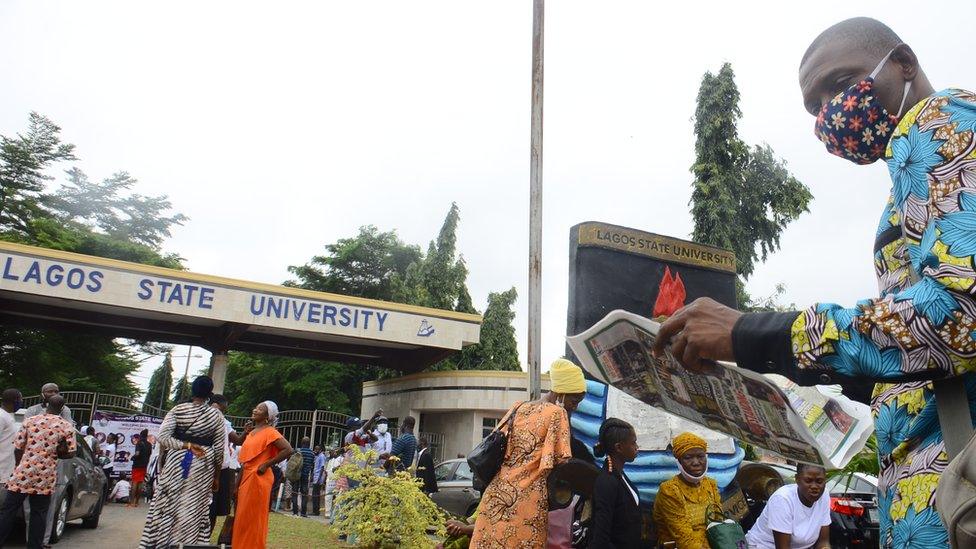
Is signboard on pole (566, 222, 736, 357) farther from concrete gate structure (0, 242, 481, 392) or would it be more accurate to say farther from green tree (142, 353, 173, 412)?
green tree (142, 353, 173, 412)

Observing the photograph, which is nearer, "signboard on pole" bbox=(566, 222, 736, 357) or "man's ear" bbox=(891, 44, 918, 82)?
"man's ear" bbox=(891, 44, 918, 82)

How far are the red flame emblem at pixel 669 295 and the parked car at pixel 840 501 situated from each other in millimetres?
1382

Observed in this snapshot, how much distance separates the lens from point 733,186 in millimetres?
19406

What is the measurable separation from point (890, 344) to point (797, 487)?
13.3ft

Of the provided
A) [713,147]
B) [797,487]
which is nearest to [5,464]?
[797,487]

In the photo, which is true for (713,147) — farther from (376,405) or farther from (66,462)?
(66,462)

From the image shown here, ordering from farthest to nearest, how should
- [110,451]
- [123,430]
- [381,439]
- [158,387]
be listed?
[158,387] < [123,430] < [110,451] < [381,439]

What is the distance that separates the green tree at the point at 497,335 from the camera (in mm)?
28406

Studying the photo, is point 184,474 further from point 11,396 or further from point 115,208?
point 115,208

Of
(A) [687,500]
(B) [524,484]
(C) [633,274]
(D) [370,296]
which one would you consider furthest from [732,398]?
(D) [370,296]

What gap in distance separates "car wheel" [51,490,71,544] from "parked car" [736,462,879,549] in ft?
25.0

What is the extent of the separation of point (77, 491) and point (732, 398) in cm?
944

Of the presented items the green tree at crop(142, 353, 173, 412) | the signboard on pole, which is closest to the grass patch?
the signboard on pole

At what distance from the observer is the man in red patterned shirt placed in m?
6.46
